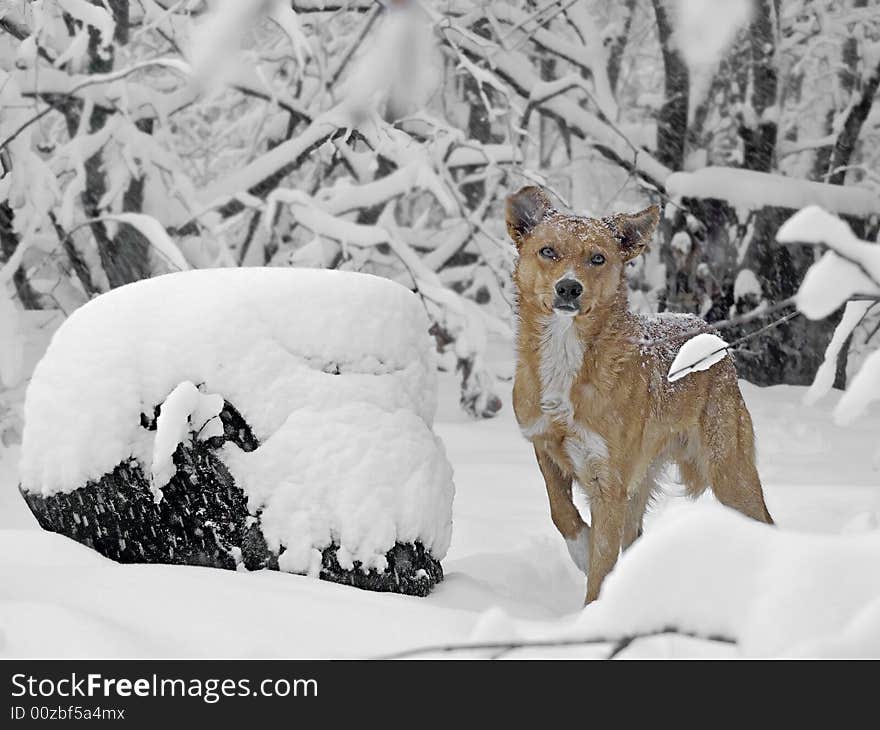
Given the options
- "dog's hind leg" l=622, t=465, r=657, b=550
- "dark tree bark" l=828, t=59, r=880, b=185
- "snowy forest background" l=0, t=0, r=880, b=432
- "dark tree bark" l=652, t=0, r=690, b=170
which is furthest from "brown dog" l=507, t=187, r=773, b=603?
"dark tree bark" l=828, t=59, r=880, b=185

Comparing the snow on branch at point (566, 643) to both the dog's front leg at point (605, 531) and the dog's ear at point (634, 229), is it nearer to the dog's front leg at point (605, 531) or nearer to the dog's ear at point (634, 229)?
the dog's front leg at point (605, 531)

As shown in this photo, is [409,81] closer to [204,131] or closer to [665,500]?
[665,500]

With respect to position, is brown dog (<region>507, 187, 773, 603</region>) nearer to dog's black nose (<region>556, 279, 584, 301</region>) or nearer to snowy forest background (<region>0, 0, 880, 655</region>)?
dog's black nose (<region>556, 279, 584, 301</region>)

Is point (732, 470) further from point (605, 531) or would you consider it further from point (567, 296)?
point (567, 296)

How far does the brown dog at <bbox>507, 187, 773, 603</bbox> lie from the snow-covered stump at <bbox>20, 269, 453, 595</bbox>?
0.57 metres

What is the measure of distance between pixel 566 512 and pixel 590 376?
66 cm

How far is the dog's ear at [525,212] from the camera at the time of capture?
4.55m

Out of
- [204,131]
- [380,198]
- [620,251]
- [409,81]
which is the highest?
[409,81]

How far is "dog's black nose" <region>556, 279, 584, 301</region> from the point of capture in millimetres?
4285

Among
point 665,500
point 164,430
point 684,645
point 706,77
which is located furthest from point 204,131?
point 684,645

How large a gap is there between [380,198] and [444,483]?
15.7ft

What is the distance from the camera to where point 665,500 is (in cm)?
601

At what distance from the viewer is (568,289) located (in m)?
4.29

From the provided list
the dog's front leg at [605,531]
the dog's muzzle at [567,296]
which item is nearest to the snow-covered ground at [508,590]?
the dog's front leg at [605,531]
